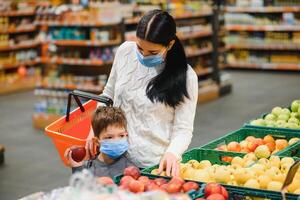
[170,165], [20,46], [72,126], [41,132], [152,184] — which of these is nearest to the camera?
[152,184]

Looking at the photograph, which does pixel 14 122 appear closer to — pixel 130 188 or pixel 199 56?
pixel 199 56

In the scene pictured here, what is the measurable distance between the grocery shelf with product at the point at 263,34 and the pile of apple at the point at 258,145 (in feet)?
34.4

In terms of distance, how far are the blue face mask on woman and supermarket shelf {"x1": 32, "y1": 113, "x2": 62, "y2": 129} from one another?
6025 millimetres

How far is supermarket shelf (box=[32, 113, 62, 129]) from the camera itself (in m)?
9.30

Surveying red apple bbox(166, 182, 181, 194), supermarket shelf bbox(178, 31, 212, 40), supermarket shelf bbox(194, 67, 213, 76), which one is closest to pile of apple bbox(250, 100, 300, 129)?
red apple bbox(166, 182, 181, 194)

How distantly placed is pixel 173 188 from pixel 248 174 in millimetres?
490

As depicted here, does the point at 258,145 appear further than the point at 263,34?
No

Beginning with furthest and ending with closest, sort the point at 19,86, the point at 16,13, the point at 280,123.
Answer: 1. the point at 16,13
2. the point at 19,86
3. the point at 280,123

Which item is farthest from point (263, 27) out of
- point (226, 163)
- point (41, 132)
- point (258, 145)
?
point (226, 163)

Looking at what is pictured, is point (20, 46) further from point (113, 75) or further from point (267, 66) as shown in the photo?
point (113, 75)

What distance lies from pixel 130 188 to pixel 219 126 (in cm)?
645

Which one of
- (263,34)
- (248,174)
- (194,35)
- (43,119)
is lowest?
(43,119)

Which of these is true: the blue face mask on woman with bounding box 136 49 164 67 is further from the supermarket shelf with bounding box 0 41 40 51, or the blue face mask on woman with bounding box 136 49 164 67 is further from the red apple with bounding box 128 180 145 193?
the supermarket shelf with bounding box 0 41 40 51

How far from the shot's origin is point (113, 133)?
347 cm
